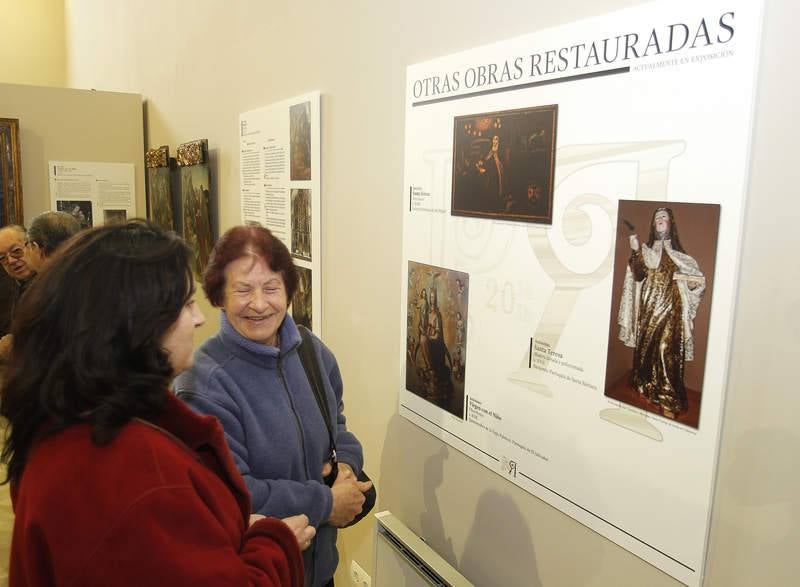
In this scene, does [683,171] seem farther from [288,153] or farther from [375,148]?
[288,153]

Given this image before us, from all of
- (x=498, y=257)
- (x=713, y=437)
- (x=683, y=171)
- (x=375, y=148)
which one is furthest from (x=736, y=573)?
(x=375, y=148)

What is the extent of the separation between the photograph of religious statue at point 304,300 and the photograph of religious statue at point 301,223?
9cm

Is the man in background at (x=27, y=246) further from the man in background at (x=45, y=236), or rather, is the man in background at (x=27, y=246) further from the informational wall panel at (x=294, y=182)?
the informational wall panel at (x=294, y=182)

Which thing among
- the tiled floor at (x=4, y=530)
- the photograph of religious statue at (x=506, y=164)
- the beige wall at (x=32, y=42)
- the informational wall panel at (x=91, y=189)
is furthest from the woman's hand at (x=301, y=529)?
the beige wall at (x=32, y=42)

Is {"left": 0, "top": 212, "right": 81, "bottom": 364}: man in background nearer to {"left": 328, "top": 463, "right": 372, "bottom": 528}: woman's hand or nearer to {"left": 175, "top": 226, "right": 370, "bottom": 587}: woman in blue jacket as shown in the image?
{"left": 175, "top": 226, "right": 370, "bottom": 587}: woman in blue jacket

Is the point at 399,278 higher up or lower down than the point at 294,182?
lower down

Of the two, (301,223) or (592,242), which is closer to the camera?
(592,242)

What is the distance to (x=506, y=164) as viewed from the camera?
74.2 inches

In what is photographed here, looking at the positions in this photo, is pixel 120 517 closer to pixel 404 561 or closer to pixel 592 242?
pixel 592 242

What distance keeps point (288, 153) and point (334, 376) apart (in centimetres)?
156

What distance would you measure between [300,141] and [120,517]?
2.44 m

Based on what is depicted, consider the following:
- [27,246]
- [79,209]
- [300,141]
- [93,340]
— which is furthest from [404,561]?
[79,209]

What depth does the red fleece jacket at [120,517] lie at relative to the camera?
103 cm

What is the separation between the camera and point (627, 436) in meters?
1.59
